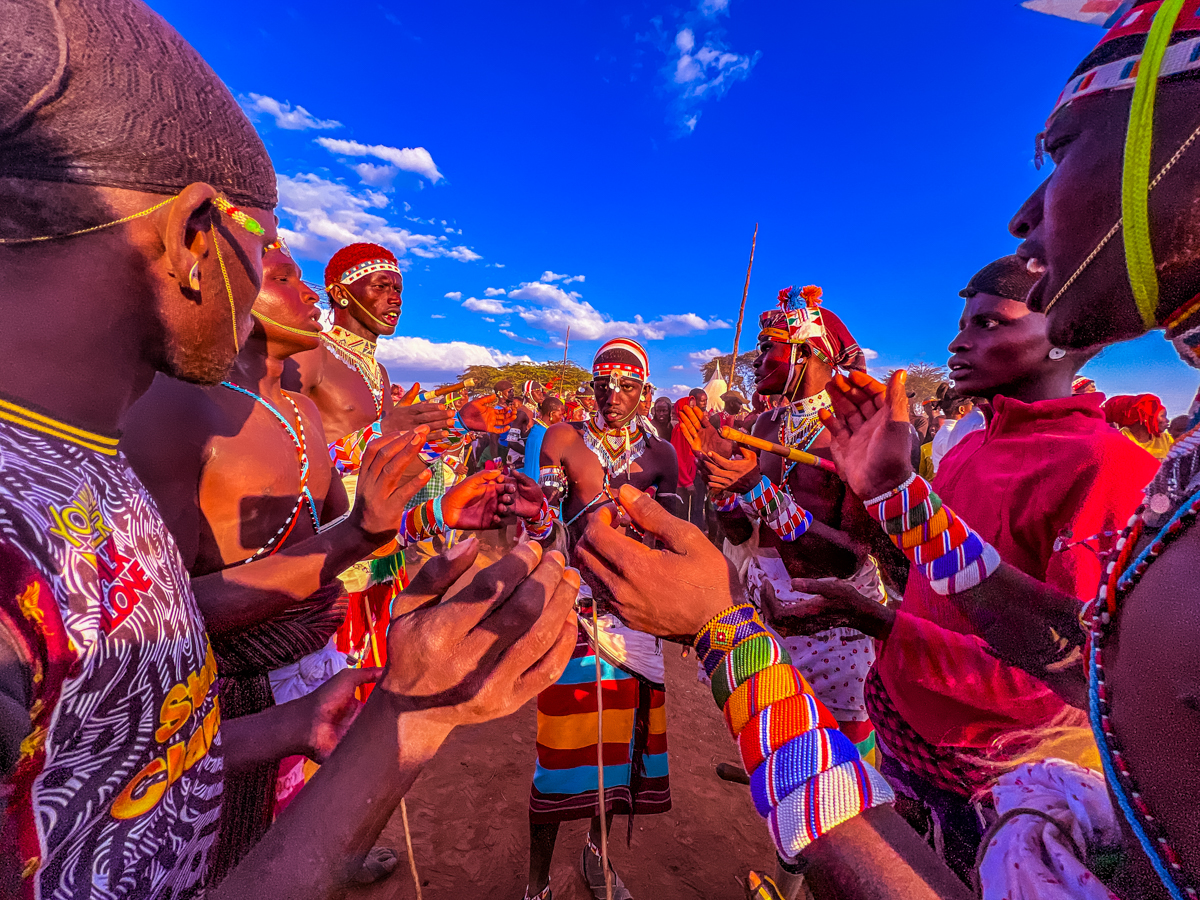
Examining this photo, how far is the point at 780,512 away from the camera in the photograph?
359 cm

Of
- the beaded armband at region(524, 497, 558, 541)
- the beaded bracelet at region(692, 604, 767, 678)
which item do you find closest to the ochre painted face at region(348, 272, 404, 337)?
the beaded armband at region(524, 497, 558, 541)

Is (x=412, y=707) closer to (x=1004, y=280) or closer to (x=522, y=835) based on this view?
(x=1004, y=280)

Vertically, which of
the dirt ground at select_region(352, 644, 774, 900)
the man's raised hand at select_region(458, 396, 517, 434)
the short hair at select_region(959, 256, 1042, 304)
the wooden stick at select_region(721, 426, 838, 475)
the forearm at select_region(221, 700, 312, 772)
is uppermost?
the short hair at select_region(959, 256, 1042, 304)

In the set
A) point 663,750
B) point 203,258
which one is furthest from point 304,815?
point 663,750

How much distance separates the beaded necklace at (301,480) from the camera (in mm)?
2402

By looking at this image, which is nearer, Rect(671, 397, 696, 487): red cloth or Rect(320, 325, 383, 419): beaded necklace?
Rect(320, 325, 383, 419): beaded necklace

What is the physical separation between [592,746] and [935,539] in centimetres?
233

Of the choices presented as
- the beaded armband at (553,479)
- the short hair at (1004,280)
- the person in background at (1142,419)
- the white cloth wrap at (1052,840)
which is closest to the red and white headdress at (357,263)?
the beaded armband at (553,479)

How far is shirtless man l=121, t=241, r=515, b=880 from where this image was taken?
75.4 inches

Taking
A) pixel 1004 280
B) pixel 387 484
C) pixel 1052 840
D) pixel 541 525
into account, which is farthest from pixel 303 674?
pixel 1004 280

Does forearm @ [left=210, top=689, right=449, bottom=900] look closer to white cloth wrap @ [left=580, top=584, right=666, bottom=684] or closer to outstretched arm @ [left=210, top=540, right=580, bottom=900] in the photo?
outstretched arm @ [left=210, top=540, right=580, bottom=900]

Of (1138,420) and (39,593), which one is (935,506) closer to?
(39,593)

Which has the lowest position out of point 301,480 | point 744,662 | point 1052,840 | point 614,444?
point 1052,840

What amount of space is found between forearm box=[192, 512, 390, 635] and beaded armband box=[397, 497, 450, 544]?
0.48 m
